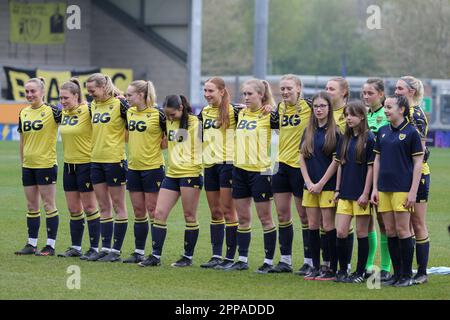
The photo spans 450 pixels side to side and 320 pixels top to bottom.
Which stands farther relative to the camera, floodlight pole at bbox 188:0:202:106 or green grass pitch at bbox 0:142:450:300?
floodlight pole at bbox 188:0:202:106

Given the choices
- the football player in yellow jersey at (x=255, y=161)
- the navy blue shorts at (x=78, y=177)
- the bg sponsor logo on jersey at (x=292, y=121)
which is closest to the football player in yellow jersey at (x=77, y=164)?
the navy blue shorts at (x=78, y=177)

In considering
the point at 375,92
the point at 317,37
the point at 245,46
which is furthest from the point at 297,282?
the point at 317,37

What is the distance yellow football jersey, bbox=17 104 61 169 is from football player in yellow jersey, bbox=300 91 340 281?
10.1 ft

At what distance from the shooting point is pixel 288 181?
32.9ft

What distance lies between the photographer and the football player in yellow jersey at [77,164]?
35.9 ft

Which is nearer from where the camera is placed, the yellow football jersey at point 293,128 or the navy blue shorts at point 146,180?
the yellow football jersey at point 293,128

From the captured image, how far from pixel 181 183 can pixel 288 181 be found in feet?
3.82

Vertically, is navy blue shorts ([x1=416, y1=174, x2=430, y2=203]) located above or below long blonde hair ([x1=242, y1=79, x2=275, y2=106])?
below

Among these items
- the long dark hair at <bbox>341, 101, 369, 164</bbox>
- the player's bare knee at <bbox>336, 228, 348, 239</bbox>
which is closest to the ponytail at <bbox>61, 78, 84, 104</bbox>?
the long dark hair at <bbox>341, 101, 369, 164</bbox>

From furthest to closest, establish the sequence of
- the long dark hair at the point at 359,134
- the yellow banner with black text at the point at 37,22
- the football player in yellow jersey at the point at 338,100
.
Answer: the yellow banner with black text at the point at 37,22, the football player in yellow jersey at the point at 338,100, the long dark hair at the point at 359,134

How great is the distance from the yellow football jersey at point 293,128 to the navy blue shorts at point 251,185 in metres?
0.31

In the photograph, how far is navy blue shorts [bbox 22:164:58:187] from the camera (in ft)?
36.5

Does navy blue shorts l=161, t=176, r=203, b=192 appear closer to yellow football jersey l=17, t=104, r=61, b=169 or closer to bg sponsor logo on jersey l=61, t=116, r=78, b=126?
bg sponsor logo on jersey l=61, t=116, r=78, b=126

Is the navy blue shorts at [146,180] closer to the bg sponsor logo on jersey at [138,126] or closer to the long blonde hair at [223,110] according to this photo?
the bg sponsor logo on jersey at [138,126]
